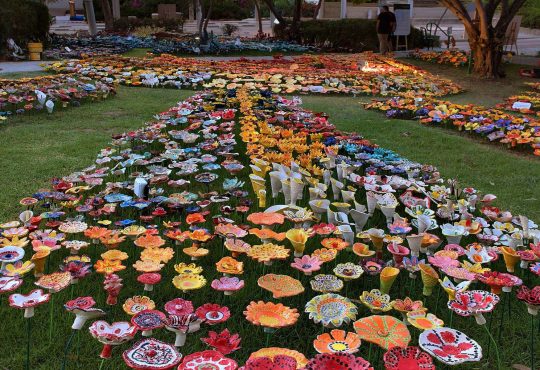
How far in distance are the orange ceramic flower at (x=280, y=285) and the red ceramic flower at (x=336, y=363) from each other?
1.90 feet

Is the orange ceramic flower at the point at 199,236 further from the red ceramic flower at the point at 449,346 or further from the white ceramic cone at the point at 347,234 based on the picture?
the red ceramic flower at the point at 449,346

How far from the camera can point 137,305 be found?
229cm

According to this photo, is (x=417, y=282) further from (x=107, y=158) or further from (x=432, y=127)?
(x=432, y=127)

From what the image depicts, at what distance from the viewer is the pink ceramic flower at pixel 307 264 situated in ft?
8.45

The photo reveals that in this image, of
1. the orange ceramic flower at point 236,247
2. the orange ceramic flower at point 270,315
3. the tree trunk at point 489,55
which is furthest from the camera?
the tree trunk at point 489,55

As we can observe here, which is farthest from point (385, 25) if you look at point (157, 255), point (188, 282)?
point (188, 282)

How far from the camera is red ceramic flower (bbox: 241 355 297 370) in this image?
173 cm

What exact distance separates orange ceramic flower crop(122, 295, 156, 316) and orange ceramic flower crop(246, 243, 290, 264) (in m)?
0.58

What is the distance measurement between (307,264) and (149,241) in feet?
2.77

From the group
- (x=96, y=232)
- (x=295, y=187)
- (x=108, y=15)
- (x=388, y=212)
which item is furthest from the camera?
(x=108, y=15)

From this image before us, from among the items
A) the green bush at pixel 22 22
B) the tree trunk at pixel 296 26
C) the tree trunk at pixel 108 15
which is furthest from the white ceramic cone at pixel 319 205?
the tree trunk at pixel 108 15

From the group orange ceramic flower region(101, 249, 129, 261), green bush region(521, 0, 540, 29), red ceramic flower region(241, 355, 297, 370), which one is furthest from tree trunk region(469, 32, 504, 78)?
green bush region(521, 0, 540, 29)

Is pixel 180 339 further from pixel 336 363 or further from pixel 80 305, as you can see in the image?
pixel 336 363

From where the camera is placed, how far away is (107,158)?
4770 millimetres
